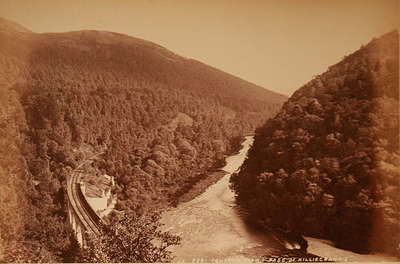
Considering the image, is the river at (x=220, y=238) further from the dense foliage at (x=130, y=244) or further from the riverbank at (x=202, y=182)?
the dense foliage at (x=130, y=244)

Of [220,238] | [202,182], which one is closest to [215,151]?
[202,182]

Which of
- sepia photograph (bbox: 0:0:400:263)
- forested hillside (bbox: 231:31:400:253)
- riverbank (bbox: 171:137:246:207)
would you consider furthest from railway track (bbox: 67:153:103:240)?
forested hillside (bbox: 231:31:400:253)

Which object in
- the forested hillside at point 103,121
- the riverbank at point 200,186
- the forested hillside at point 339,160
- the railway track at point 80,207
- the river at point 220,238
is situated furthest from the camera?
the riverbank at point 200,186

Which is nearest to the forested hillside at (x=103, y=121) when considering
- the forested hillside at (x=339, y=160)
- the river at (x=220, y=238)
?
the river at (x=220, y=238)

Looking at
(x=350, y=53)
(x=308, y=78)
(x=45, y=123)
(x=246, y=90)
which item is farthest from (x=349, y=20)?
(x=45, y=123)

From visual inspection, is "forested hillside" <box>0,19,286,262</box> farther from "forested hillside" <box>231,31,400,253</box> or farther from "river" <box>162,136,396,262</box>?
"forested hillside" <box>231,31,400,253</box>

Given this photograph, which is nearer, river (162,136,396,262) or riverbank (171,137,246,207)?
river (162,136,396,262)
